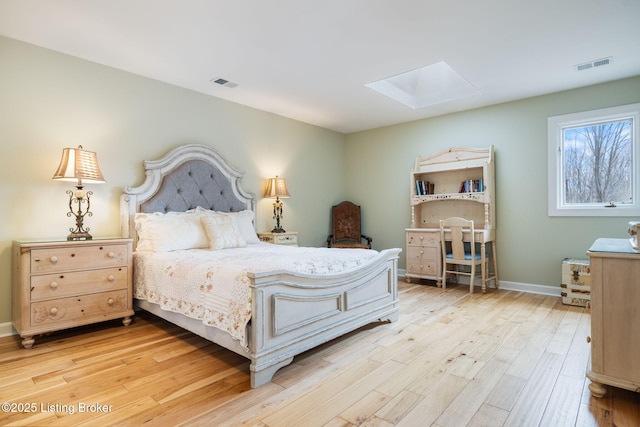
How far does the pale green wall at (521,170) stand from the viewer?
3760 mm

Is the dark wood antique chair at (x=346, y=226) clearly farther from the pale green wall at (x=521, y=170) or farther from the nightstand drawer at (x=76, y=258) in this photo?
the nightstand drawer at (x=76, y=258)

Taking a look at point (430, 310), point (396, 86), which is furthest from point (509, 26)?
point (430, 310)

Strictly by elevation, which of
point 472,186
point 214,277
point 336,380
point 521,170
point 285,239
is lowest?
point 336,380

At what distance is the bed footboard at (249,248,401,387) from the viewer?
1.90 metres

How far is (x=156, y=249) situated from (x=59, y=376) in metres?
1.19

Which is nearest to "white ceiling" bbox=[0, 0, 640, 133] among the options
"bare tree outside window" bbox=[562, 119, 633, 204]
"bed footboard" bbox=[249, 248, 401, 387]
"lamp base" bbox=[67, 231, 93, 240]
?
"bare tree outside window" bbox=[562, 119, 633, 204]

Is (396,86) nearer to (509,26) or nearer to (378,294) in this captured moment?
(509,26)

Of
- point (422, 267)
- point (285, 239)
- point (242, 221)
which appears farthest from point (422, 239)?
point (242, 221)

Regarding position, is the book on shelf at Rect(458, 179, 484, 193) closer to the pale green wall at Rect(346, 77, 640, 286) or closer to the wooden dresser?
the pale green wall at Rect(346, 77, 640, 286)

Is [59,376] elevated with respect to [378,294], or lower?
lower

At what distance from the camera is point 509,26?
254 cm

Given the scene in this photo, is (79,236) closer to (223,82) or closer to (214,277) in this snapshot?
(214,277)

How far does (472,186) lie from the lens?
4.38m

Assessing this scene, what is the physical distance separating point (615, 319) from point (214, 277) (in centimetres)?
222
